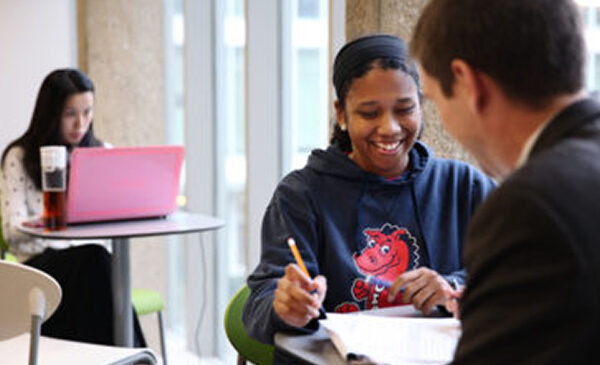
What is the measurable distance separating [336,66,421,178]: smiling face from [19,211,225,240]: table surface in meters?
1.13

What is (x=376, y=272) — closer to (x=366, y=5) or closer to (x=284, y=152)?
(x=366, y=5)

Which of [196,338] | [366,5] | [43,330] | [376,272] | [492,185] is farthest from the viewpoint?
[196,338]

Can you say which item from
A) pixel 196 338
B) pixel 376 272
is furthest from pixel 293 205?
pixel 196 338

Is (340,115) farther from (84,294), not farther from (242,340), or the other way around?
(84,294)

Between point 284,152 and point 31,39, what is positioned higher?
point 31,39

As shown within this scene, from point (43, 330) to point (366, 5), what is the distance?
1.61 metres

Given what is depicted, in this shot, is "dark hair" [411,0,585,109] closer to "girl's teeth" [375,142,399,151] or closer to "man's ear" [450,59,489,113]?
"man's ear" [450,59,489,113]

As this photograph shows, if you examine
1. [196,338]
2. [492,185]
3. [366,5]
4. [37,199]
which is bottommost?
[196,338]

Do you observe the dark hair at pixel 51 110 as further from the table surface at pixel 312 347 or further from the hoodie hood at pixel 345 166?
the table surface at pixel 312 347

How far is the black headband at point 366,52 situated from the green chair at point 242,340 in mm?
728

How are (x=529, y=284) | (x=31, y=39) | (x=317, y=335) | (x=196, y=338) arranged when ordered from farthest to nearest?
(x=31, y=39) → (x=196, y=338) → (x=317, y=335) → (x=529, y=284)

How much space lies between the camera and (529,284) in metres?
0.77

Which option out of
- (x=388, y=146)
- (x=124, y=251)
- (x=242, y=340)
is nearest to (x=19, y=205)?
(x=124, y=251)

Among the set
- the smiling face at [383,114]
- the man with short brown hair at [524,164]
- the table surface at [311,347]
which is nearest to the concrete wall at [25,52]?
the smiling face at [383,114]
